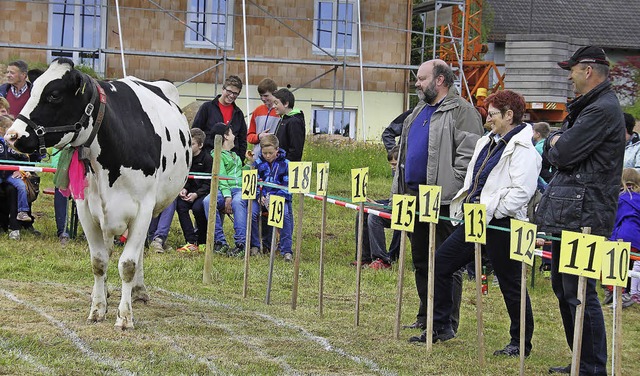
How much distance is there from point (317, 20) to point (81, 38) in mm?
6369

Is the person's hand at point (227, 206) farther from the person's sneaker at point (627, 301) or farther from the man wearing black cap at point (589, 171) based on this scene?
the man wearing black cap at point (589, 171)

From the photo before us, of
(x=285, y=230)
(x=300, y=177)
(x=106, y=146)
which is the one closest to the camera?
(x=106, y=146)

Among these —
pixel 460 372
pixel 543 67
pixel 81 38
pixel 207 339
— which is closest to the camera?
pixel 460 372

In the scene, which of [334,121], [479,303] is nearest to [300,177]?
[479,303]

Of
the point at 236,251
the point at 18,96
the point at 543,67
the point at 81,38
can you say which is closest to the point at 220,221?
the point at 236,251

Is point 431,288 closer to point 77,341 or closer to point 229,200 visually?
point 77,341

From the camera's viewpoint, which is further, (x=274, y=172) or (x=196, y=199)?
(x=196, y=199)

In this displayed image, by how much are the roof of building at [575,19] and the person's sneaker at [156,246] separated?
3590 centimetres

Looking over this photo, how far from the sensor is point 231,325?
9.23 metres

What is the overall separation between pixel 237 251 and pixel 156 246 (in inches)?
41.5

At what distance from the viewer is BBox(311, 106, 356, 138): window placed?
29.9 metres

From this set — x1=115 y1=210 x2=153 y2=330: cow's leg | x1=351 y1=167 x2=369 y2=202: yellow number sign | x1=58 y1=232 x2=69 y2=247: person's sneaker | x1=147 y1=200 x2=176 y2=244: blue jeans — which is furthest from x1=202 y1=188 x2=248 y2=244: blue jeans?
x1=115 y1=210 x2=153 y2=330: cow's leg

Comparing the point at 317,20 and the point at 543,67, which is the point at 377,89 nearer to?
the point at 317,20

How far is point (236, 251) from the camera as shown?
14.1m
